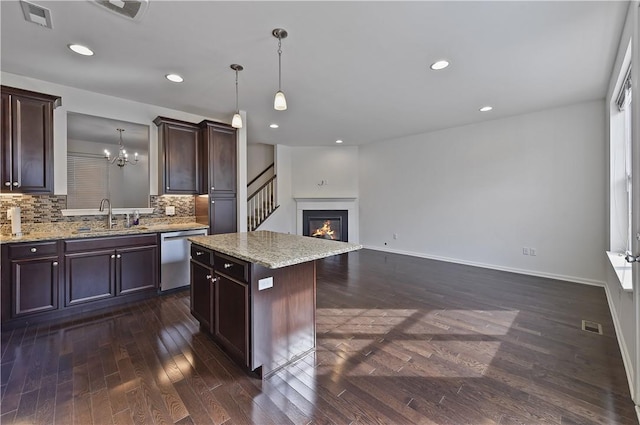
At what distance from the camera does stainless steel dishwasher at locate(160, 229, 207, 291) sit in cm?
361

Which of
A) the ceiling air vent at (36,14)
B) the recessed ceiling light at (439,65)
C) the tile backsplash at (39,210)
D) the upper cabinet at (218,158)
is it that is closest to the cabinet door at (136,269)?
the tile backsplash at (39,210)

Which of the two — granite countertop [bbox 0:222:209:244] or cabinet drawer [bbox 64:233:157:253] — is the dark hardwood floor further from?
granite countertop [bbox 0:222:209:244]

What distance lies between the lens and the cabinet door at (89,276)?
118 inches

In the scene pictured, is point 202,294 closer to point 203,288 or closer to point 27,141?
point 203,288

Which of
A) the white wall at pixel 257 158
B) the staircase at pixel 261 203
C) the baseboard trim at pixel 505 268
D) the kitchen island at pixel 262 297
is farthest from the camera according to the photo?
the white wall at pixel 257 158

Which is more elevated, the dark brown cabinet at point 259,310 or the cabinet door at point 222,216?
the cabinet door at point 222,216

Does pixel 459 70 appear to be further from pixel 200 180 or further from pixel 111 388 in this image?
pixel 111 388

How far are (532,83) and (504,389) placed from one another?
137 inches

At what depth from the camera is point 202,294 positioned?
2541 mm

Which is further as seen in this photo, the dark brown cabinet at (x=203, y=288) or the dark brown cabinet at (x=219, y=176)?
the dark brown cabinet at (x=219, y=176)

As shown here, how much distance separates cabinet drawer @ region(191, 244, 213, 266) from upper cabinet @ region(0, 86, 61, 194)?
6.40ft

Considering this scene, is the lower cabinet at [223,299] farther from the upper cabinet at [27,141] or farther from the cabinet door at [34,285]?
the upper cabinet at [27,141]

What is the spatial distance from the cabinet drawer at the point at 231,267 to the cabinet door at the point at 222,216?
77.4 inches

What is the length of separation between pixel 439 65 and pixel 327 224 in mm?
5046
